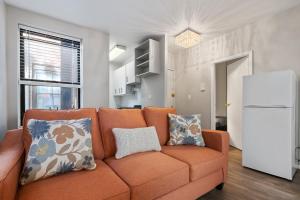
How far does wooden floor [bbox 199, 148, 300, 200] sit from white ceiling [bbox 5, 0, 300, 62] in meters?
2.37

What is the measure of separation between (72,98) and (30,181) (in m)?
2.20

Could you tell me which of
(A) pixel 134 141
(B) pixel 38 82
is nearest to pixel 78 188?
(A) pixel 134 141

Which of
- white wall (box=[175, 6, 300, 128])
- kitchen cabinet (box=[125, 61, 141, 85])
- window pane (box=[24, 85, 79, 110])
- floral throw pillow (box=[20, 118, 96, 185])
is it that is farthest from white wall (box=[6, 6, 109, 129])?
white wall (box=[175, 6, 300, 128])

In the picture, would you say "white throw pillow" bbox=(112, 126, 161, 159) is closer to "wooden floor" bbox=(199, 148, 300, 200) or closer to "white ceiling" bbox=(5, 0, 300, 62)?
"wooden floor" bbox=(199, 148, 300, 200)

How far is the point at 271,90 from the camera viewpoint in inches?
83.4

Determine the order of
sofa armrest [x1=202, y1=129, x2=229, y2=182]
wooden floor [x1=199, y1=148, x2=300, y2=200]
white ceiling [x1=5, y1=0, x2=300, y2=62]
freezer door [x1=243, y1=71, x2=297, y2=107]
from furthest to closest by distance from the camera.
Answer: white ceiling [x1=5, y1=0, x2=300, y2=62], freezer door [x1=243, y1=71, x2=297, y2=107], sofa armrest [x1=202, y1=129, x2=229, y2=182], wooden floor [x1=199, y1=148, x2=300, y2=200]

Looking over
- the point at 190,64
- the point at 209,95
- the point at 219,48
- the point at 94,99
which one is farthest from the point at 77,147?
the point at 190,64

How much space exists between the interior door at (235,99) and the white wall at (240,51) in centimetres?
29

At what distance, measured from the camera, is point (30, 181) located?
102cm

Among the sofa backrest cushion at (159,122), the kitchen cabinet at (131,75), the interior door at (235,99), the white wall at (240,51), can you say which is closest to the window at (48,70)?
the kitchen cabinet at (131,75)

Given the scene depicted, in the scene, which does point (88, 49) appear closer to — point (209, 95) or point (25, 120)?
point (25, 120)

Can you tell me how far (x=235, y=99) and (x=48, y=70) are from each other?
3583 millimetres

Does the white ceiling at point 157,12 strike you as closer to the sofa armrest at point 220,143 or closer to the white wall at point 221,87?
the white wall at point 221,87

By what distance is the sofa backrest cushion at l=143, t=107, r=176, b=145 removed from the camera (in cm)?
196
